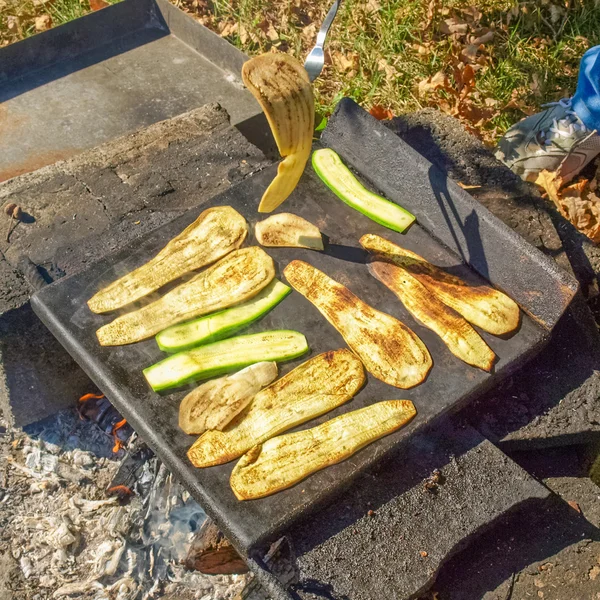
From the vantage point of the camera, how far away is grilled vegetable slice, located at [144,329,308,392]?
10.5 ft

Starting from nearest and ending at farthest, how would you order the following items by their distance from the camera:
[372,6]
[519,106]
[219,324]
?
[219,324] → [519,106] → [372,6]

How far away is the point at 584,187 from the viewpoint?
5.52 meters

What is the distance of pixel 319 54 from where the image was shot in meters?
3.76

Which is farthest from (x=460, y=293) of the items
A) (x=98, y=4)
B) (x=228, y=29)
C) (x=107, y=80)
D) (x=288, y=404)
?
(x=98, y=4)

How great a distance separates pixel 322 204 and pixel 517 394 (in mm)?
1607

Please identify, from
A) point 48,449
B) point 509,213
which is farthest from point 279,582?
point 509,213

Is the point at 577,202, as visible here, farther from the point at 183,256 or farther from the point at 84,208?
the point at 84,208

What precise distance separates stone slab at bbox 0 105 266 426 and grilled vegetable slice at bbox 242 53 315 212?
100 centimetres

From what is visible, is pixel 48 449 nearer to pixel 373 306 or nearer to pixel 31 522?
pixel 31 522

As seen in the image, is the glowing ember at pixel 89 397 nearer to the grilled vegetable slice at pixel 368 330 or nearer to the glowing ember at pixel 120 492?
the glowing ember at pixel 120 492

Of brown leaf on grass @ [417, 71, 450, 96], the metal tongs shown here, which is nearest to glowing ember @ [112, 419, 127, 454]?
the metal tongs

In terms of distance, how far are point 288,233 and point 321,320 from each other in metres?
0.61

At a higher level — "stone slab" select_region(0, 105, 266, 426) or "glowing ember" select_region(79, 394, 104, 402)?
"stone slab" select_region(0, 105, 266, 426)

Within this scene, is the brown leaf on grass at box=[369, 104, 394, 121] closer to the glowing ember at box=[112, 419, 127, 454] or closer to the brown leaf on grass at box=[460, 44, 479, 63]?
the brown leaf on grass at box=[460, 44, 479, 63]
